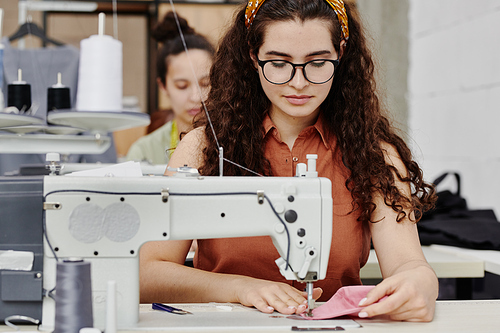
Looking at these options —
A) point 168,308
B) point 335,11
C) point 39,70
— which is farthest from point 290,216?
point 39,70

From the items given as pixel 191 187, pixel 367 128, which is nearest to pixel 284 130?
pixel 367 128

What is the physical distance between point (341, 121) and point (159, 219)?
25.9 inches

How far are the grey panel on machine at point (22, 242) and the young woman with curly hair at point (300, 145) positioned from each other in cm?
32

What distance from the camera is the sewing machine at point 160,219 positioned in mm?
1112

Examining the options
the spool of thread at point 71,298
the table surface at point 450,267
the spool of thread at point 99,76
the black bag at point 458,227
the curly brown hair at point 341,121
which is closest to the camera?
the spool of thread at point 71,298

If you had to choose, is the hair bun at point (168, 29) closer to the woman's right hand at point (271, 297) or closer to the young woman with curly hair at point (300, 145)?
the young woman with curly hair at point (300, 145)

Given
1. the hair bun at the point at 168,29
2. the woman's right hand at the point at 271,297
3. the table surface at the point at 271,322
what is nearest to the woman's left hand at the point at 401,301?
the table surface at the point at 271,322

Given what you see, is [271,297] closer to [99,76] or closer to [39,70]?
[99,76]

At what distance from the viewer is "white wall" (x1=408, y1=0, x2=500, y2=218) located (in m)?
3.11

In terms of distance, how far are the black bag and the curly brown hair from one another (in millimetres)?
646

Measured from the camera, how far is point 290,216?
1166mm

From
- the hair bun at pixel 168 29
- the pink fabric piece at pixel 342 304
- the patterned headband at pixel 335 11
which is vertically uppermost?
the hair bun at pixel 168 29

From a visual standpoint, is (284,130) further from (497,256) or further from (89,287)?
(497,256)

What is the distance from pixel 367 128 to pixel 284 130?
8.8 inches
